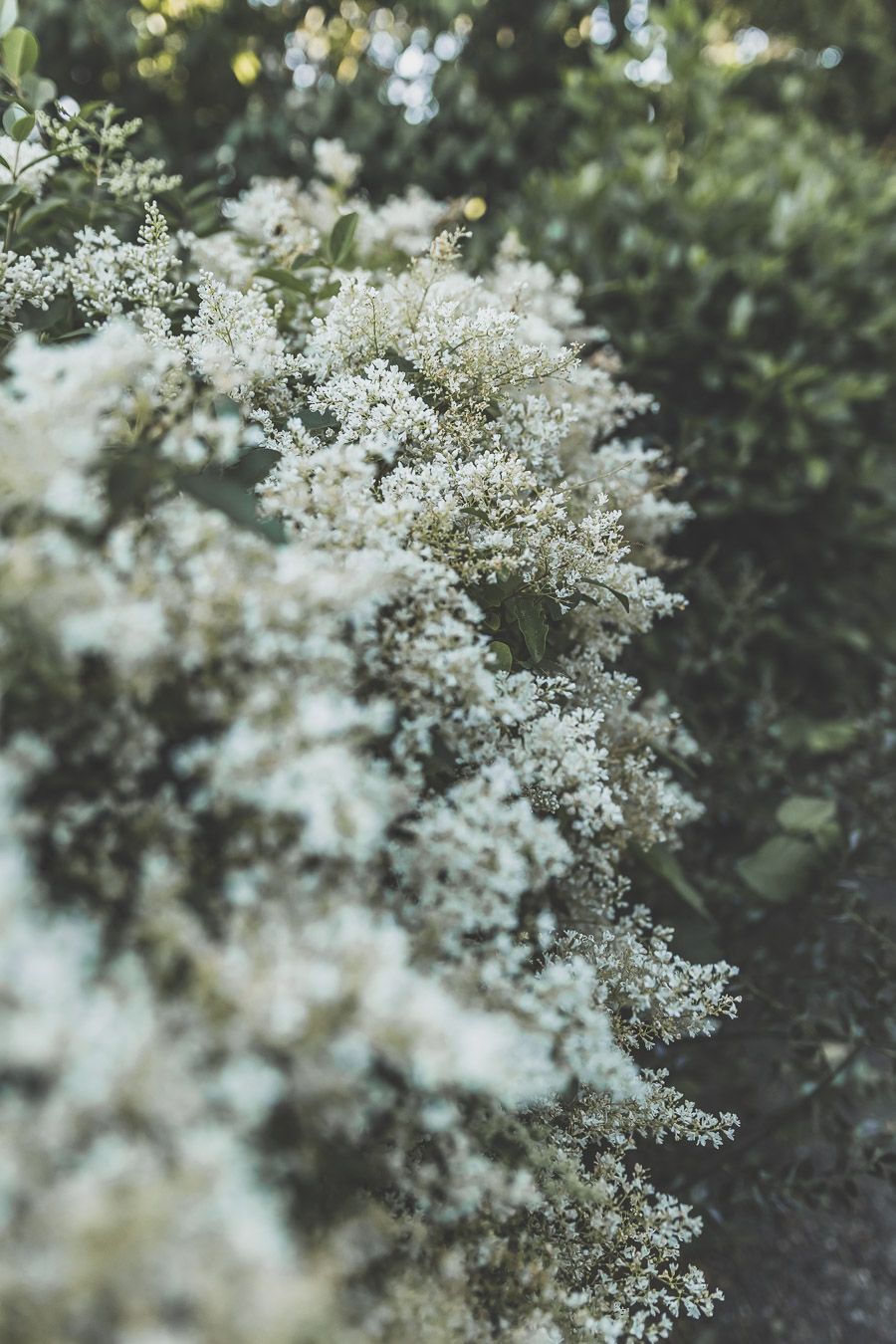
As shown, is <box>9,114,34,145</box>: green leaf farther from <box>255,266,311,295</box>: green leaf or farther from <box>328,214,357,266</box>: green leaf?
<box>328,214,357,266</box>: green leaf

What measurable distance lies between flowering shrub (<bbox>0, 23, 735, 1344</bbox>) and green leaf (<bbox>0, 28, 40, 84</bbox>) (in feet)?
0.56

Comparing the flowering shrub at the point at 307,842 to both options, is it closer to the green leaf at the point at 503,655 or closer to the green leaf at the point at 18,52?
the green leaf at the point at 503,655

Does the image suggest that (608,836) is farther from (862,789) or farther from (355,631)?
(862,789)

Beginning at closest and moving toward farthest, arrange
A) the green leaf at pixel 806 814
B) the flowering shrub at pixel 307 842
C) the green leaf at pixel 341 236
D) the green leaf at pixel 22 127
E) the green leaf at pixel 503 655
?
the flowering shrub at pixel 307 842
the green leaf at pixel 503 655
the green leaf at pixel 22 127
the green leaf at pixel 341 236
the green leaf at pixel 806 814

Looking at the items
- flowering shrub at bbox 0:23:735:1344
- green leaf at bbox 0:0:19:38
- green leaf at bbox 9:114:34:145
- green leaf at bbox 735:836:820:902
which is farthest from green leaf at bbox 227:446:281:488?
green leaf at bbox 735:836:820:902

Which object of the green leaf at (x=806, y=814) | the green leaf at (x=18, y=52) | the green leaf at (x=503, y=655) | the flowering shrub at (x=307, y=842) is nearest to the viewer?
the flowering shrub at (x=307, y=842)

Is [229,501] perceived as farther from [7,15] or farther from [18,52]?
[7,15]

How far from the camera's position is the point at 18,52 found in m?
1.51

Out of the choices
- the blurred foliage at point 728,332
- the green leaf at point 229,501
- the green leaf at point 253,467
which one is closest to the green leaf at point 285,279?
the green leaf at point 253,467

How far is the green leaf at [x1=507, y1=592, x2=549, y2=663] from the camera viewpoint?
1.24 metres

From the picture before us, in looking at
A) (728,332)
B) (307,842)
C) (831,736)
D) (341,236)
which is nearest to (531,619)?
(307,842)

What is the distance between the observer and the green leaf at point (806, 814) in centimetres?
201

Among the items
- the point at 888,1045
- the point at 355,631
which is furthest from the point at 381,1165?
the point at 888,1045

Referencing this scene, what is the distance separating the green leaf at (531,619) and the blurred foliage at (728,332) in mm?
929
